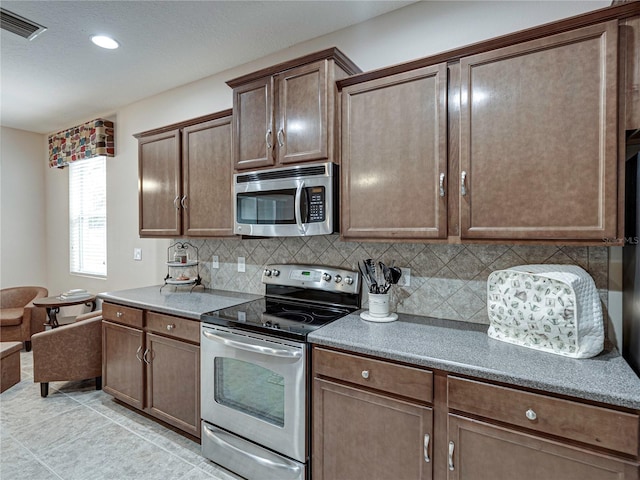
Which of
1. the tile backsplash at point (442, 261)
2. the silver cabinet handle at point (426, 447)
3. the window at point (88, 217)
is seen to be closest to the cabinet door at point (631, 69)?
the tile backsplash at point (442, 261)

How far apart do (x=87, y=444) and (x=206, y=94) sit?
9.29ft

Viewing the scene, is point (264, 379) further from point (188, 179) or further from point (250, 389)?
point (188, 179)

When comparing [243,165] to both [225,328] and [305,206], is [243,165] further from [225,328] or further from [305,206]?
[225,328]

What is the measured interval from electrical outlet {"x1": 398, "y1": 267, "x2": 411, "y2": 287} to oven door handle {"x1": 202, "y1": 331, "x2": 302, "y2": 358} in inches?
30.1

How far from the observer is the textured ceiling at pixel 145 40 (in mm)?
2119

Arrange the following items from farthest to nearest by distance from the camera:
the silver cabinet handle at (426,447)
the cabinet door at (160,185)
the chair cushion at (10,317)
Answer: the chair cushion at (10,317) < the cabinet door at (160,185) < the silver cabinet handle at (426,447)

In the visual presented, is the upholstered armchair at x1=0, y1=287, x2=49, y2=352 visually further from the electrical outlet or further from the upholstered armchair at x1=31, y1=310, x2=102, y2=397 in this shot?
the electrical outlet

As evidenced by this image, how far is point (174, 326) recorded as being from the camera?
2.28 m

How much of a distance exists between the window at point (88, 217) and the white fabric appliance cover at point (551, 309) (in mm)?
4278

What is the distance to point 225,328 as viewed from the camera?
1988mm

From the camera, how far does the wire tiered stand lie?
287cm

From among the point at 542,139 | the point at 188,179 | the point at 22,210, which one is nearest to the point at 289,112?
the point at 188,179

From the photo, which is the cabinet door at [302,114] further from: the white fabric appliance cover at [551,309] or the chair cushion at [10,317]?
the chair cushion at [10,317]

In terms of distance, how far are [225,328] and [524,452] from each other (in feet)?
4.92
